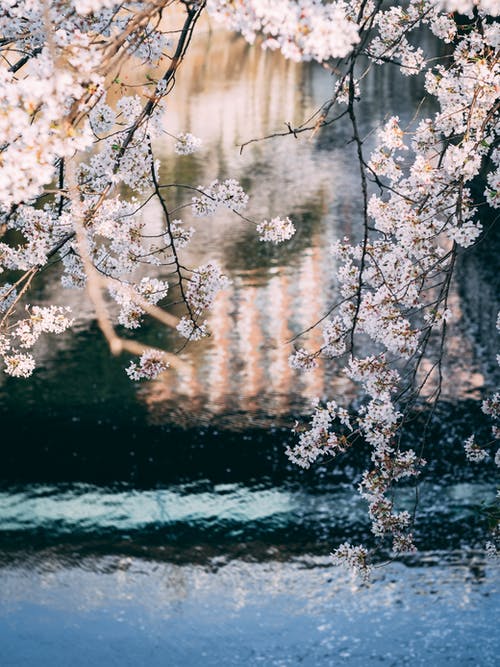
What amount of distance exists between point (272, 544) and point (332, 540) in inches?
22.5

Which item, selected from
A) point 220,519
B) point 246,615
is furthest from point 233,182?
point 220,519

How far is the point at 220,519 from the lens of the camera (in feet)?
26.8

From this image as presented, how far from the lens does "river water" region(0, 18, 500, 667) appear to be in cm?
687

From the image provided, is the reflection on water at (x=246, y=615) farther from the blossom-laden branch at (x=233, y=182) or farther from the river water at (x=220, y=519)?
the blossom-laden branch at (x=233, y=182)

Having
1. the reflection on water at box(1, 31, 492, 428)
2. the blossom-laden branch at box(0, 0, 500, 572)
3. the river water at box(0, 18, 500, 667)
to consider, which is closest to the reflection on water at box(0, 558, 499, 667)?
the river water at box(0, 18, 500, 667)

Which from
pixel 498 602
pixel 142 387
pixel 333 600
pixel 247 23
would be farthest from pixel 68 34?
pixel 142 387

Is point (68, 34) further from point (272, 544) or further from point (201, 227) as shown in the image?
point (201, 227)

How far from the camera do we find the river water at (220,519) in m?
6.87

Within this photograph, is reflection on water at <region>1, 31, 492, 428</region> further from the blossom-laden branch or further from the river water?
the blossom-laden branch

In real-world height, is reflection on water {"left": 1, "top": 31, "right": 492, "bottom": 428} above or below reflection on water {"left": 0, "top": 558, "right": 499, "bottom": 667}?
above

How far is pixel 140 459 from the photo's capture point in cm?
917

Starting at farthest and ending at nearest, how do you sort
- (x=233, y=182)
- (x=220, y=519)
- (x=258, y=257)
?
(x=258, y=257), (x=220, y=519), (x=233, y=182)

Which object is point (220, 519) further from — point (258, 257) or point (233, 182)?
point (258, 257)

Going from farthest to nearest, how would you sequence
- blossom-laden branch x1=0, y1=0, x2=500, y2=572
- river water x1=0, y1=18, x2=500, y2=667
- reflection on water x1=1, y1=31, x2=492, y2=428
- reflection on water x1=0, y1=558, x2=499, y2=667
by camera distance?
reflection on water x1=1, y1=31, x2=492, y2=428 → river water x1=0, y1=18, x2=500, y2=667 → reflection on water x1=0, y1=558, x2=499, y2=667 → blossom-laden branch x1=0, y1=0, x2=500, y2=572
